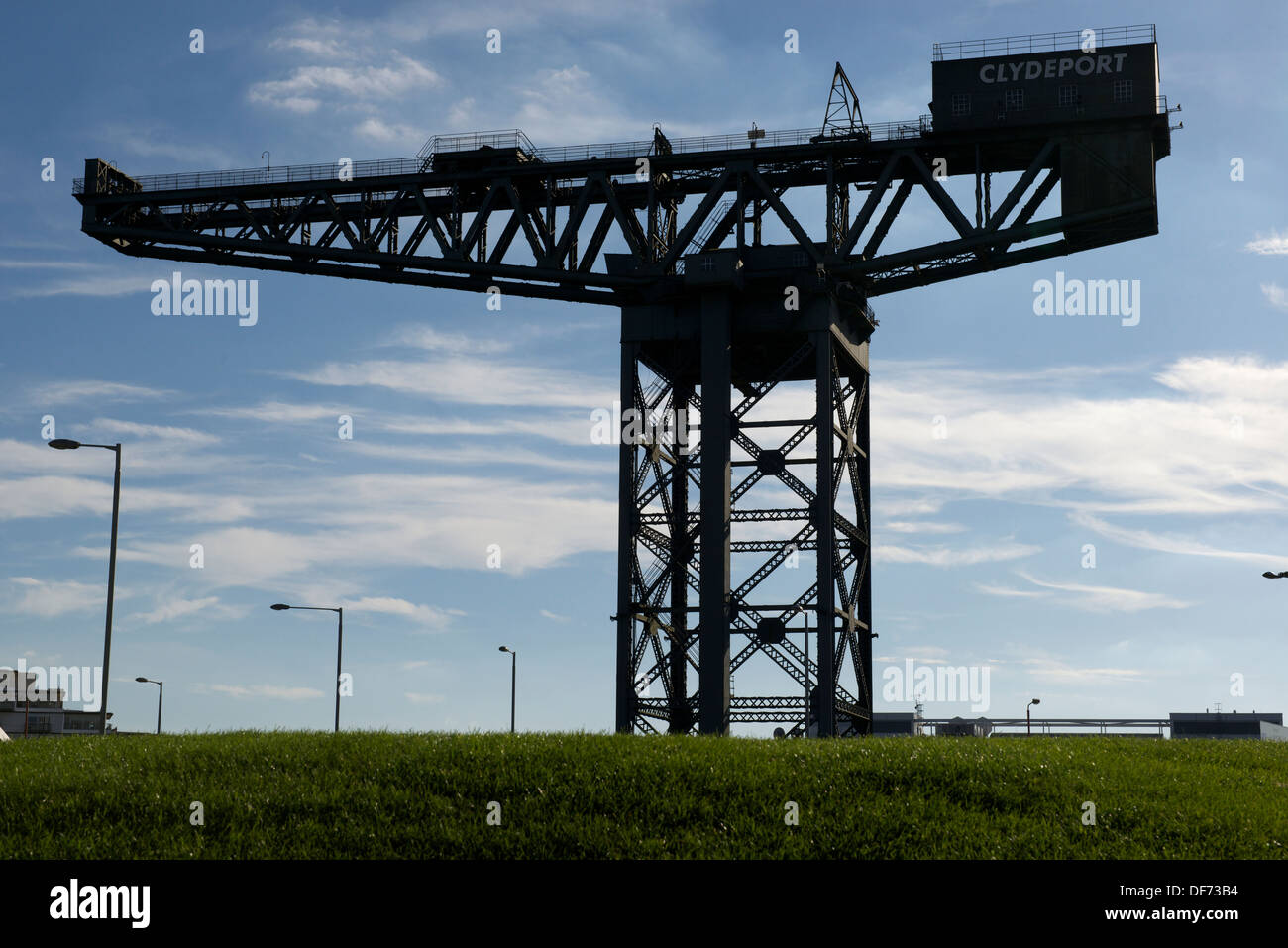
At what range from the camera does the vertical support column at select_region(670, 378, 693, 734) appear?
203 ft

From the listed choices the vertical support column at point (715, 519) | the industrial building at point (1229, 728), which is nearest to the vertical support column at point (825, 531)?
the vertical support column at point (715, 519)

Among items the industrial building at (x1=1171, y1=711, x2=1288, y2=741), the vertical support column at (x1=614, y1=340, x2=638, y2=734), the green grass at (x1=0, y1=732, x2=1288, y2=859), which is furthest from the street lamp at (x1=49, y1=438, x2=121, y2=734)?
the industrial building at (x1=1171, y1=711, x2=1288, y2=741)

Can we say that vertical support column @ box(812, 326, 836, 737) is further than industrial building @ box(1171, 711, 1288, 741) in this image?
No

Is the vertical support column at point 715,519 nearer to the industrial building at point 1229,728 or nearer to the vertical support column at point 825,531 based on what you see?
the vertical support column at point 825,531

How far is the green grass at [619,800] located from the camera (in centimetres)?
2194

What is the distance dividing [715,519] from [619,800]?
115 feet

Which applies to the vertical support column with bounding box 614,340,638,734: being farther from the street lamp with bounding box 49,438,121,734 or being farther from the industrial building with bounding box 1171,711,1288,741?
the industrial building with bounding box 1171,711,1288,741

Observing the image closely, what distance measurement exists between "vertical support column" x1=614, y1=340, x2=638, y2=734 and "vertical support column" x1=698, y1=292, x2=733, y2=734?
3.17m

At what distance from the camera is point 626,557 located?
60.2 meters

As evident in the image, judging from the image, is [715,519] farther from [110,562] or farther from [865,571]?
[110,562]

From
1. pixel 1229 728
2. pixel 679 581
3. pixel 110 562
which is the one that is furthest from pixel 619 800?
pixel 1229 728
